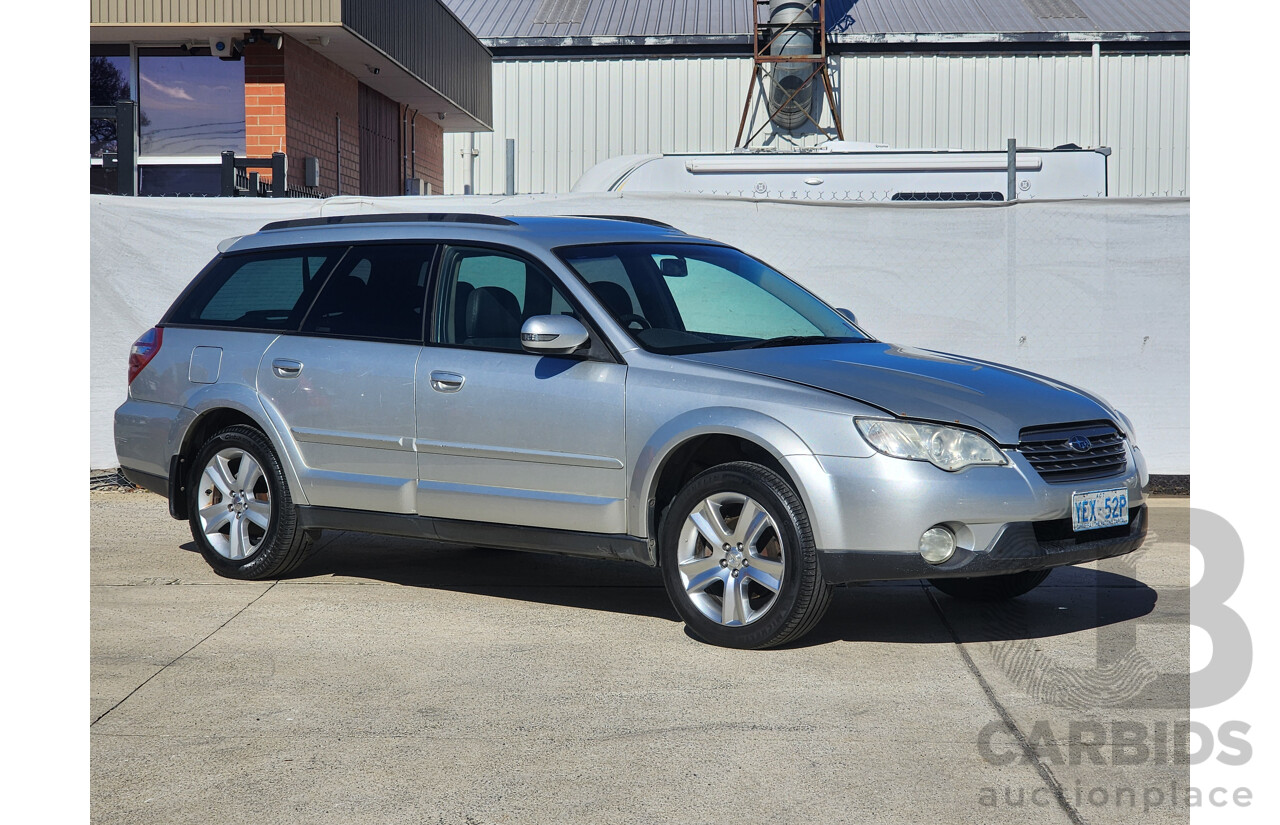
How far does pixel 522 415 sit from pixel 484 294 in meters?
0.70

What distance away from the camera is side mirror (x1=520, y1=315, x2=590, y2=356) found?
5812 mm

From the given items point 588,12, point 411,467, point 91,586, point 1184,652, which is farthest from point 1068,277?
point 588,12

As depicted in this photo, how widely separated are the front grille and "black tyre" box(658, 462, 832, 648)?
3.07 feet

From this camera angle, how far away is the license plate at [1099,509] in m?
5.43

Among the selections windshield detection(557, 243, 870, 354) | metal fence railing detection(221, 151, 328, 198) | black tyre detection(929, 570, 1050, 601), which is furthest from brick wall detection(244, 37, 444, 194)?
black tyre detection(929, 570, 1050, 601)

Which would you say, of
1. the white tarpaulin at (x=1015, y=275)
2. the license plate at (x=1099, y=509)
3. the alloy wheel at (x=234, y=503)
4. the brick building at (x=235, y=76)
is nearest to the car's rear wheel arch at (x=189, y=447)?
the alloy wheel at (x=234, y=503)

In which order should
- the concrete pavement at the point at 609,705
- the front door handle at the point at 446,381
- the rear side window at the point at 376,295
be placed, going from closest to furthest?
1. the concrete pavement at the point at 609,705
2. the front door handle at the point at 446,381
3. the rear side window at the point at 376,295

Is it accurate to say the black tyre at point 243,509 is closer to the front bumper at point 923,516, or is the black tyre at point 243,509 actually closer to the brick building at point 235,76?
the front bumper at point 923,516

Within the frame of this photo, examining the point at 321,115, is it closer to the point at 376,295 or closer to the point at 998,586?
the point at 376,295

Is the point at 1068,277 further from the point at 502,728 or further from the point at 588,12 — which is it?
the point at 588,12

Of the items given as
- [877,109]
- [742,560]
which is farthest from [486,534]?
[877,109]

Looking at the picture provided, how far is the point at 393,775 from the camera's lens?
4078mm

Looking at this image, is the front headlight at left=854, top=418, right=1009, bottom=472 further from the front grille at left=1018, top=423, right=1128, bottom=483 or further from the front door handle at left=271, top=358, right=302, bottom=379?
the front door handle at left=271, top=358, right=302, bottom=379

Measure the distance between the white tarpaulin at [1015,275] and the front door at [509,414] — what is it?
138 inches
